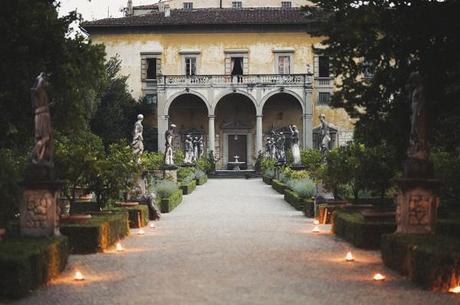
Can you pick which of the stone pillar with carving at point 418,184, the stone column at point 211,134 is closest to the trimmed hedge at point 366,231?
the stone pillar with carving at point 418,184

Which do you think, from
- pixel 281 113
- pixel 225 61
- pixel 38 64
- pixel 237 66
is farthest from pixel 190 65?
pixel 38 64

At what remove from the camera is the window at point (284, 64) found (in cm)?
5434

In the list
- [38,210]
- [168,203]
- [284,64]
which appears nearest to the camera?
[38,210]

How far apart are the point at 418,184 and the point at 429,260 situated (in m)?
2.81

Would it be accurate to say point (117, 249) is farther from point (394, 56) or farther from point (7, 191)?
point (394, 56)

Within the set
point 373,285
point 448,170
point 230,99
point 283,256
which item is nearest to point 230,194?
point 448,170

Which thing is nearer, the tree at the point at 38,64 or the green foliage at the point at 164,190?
the tree at the point at 38,64

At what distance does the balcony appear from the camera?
Result: 51.2 metres

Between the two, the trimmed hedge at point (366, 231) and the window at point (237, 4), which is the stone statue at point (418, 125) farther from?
the window at point (237, 4)

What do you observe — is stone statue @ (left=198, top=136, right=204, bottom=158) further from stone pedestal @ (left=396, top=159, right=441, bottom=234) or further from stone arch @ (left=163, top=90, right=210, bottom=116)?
stone pedestal @ (left=396, top=159, right=441, bottom=234)

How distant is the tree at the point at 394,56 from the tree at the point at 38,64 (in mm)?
6117

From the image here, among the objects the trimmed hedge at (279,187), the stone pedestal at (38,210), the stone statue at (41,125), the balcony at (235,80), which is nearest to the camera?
the stone pedestal at (38,210)

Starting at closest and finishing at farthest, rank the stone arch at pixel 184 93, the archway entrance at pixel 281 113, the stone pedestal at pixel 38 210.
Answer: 1. the stone pedestal at pixel 38 210
2. the stone arch at pixel 184 93
3. the archway entrance at pixel 281 113

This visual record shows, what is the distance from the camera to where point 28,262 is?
8867mm
